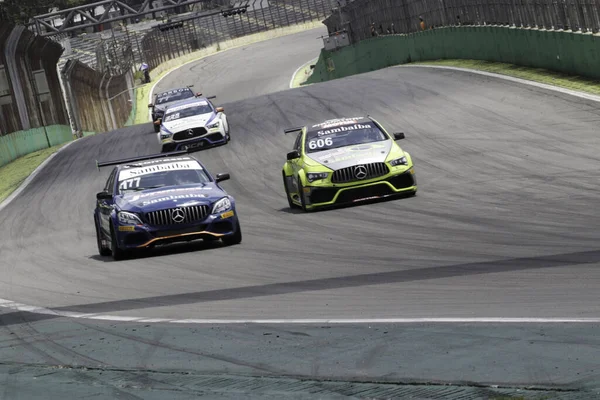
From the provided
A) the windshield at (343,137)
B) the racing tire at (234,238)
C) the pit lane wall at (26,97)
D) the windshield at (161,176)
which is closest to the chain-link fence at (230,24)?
the pit lane wall at (26,97)

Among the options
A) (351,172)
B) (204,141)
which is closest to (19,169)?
(204,141)

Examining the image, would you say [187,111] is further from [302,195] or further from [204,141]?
[302,195]

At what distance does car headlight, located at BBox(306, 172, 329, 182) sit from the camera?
1798 cm

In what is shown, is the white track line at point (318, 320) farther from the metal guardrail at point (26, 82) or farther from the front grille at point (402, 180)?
the metal guardrail at point (26, 82)

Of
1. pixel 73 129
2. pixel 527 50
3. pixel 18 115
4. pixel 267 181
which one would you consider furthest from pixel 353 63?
pixel 267 181

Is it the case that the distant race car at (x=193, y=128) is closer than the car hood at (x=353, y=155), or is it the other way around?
the car hood at (x=353, y=155)

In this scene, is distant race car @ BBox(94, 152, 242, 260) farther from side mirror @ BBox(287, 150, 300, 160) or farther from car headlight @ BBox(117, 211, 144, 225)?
side mirror @ BBox(287, 150, 300, 160)

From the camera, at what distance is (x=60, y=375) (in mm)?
6688

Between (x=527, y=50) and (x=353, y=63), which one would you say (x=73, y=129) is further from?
(x=527, y=50)

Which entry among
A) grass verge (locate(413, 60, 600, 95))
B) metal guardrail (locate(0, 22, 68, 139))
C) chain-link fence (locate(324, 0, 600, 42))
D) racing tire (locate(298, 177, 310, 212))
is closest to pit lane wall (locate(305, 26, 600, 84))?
grass verge (locate(413, 60, 600, 95))

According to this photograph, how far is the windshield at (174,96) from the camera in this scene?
4406 cm

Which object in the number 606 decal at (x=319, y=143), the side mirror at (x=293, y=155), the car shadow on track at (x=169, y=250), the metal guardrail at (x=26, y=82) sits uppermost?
the metal guardrail at (x=26, y=82)

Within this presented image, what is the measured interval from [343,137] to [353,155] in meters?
0.96

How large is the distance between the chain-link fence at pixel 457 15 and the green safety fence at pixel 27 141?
15.6 metres
